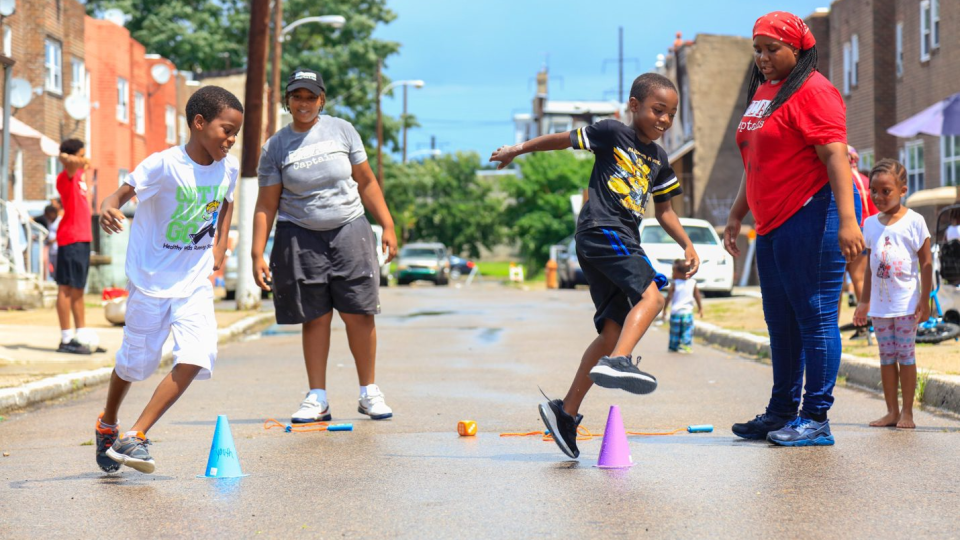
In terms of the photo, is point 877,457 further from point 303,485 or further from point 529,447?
point 303,485

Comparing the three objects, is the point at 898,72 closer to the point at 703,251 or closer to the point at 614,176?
the point at 703,251

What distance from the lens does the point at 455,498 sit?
16.8 ft

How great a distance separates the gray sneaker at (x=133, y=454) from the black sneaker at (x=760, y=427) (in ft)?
9.90

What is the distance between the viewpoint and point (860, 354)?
35.4 ft

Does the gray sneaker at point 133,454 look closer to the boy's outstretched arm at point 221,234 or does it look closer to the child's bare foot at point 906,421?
the boy's outstretched arm at point 221,234

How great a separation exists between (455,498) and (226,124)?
2.01 meters

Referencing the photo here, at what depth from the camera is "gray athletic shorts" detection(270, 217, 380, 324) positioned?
7.66 m

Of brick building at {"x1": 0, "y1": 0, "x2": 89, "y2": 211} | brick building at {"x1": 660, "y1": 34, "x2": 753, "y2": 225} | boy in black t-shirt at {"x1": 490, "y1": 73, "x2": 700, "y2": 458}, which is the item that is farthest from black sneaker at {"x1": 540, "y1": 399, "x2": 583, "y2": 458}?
brick building at {"x1": 660, "y1": 34, "x2": 753, "y2": 225}

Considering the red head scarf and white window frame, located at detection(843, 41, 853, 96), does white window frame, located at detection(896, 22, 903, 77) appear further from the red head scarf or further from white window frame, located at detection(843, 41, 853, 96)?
the red head scarf

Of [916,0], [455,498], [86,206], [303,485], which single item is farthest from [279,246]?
[916,0]

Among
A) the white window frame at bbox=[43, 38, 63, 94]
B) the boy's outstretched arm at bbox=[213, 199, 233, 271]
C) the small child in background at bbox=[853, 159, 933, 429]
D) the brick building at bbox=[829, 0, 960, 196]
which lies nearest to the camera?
the boy's outstretched arm at bbox=[213, 199, 233, 271]

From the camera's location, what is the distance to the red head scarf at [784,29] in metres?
6.45

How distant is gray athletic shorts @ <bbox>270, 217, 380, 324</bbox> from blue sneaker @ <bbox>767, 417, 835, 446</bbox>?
8.35 feet

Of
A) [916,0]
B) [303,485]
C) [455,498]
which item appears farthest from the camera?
[916,0]
